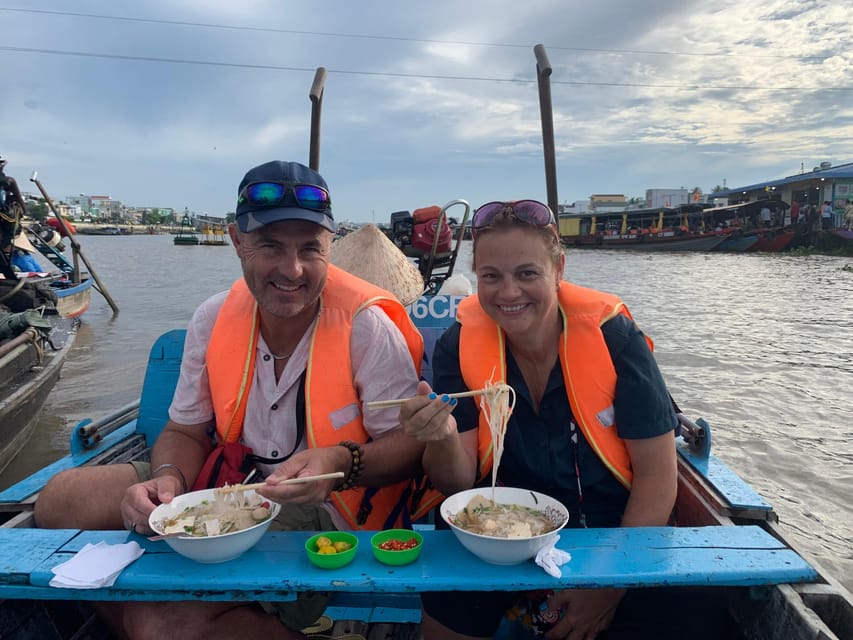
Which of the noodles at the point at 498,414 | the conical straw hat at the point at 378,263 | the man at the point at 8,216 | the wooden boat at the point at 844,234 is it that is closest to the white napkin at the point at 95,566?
the noodles at the point at 498,414

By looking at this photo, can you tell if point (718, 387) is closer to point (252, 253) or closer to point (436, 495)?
point (436, 495)

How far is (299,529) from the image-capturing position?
220cm

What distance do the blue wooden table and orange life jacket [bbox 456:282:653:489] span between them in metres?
0.35

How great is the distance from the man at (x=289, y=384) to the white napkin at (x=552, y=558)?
2.54 feet

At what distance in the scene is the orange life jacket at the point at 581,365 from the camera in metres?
2.08

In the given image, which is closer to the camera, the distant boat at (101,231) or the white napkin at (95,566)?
the white napkin at (95,566)

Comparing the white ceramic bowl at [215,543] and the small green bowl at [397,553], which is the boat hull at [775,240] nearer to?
the small green bowl at [397,553]

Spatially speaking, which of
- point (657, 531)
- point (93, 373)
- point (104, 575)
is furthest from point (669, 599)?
point (93, 373)

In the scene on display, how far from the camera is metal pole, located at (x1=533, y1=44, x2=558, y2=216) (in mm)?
5164

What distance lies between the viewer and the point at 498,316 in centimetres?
211

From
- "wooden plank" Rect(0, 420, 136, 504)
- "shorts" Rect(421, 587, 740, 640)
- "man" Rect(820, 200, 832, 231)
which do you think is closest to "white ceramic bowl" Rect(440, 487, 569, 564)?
"shorts" Rect(421, 587, 740, 640)

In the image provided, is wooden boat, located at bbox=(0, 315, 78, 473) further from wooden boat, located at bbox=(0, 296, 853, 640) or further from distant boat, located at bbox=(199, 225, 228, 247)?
distant boat, located at bbox=(199, 225, 228, 247)

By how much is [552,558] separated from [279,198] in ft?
5.25

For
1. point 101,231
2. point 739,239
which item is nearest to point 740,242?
point 739,239
